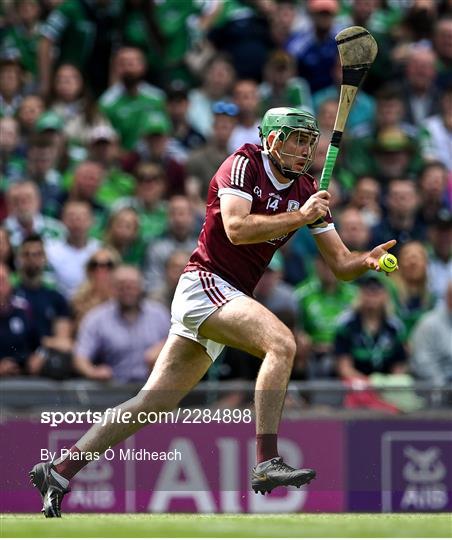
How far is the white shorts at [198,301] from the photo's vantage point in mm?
8875

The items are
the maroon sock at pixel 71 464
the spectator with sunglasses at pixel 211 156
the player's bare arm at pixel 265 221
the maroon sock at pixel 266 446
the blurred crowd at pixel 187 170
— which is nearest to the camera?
the player's bare arm at pixel 265 221

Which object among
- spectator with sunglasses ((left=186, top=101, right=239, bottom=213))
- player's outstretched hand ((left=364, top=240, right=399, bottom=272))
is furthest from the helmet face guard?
spectator with sunglasses ((left=186, top=101, right=239, bottom=213))

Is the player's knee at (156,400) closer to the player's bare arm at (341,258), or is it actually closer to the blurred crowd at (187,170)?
the player's bare arm at (341,258)

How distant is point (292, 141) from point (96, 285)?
15.0ft

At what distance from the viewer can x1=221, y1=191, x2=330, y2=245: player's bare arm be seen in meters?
8.59

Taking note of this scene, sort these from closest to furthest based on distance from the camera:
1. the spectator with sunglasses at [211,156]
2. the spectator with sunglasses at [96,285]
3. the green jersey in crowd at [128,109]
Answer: the spectator with sunglasses at [96,285] < the spectator with sunglasses at [211,156] < the green jersey in crowd at [128,109]

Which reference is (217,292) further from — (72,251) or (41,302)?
(72,251)

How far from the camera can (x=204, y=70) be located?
16.0 meters

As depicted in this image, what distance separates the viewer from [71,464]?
9.10m

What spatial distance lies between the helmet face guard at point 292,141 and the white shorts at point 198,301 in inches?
29.9

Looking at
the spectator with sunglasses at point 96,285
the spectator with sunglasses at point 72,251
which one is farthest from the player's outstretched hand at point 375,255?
the spectator with sunglasses at point 72,251

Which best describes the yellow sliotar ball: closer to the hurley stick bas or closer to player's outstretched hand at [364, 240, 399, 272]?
player's outstretched hand at [364, 240, 399, 272]

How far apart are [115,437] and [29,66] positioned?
7357 millimetres

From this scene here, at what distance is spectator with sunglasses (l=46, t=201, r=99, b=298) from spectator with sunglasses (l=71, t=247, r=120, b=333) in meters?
0.37
